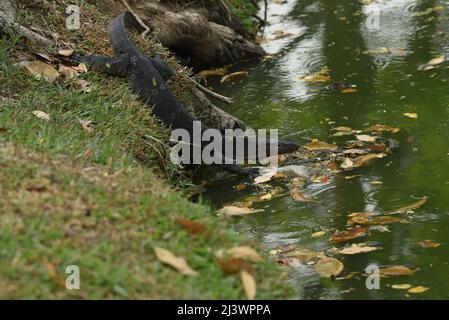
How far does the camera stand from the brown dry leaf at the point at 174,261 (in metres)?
3.52

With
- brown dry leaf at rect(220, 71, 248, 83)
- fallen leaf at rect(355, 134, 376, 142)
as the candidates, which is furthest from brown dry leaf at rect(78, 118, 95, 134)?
brown dry leaf at rect(220, 71, 248, 83)

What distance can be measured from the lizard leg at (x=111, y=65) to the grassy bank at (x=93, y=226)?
133cm

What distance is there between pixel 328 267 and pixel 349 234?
0.53 meters

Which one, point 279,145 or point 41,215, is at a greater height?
point 279,145

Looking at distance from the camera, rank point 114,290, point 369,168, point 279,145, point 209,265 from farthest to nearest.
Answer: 1. point 279,145
2. point 369,168
3. point 209,265
4. point 114,290

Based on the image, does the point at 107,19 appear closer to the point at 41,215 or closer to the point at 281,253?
the point at 281,253

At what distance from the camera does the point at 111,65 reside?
654 cm

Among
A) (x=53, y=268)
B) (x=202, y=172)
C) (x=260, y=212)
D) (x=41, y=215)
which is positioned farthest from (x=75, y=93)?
(x=53, y=268)

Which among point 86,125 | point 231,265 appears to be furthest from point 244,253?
point 86,125

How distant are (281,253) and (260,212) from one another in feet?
2.57

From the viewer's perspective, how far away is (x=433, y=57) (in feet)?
29.3

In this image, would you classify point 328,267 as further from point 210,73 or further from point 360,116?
point 210,73

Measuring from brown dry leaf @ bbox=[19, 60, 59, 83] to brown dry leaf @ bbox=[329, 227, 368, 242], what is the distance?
102 inches

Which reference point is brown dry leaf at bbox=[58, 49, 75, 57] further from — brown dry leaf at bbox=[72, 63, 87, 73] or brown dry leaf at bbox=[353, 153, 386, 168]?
brown dry leaf at bbox=[353, 153, 386, 168]
